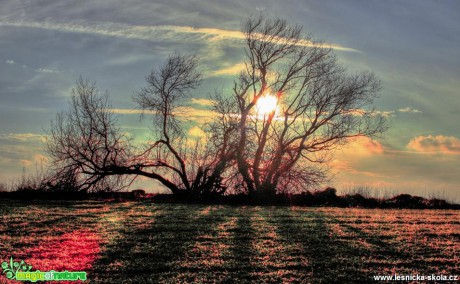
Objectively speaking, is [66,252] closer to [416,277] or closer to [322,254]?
[322,254]

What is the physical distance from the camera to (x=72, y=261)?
1091cm

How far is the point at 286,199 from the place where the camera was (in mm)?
29172

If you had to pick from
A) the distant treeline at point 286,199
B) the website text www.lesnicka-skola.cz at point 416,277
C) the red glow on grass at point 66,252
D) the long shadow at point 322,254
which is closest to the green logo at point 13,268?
the red glow on grass at point 66,252

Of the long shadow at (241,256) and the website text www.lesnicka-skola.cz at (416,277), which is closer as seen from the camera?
the long shadow at (241,256)

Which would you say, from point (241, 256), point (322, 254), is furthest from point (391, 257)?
point (241, 256)

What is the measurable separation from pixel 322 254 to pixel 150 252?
393cm

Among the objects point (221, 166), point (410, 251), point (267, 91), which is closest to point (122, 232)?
point (410, 251)

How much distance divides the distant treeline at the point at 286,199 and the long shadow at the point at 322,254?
11.1 m

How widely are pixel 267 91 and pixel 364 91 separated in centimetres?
596

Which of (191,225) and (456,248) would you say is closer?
(456,248)

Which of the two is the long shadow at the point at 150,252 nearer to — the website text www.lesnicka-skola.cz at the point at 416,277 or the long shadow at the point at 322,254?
the long shadow at the point at 322,254

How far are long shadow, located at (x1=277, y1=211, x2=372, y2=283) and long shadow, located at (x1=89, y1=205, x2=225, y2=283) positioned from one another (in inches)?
96.2

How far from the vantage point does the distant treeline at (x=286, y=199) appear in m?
27.9

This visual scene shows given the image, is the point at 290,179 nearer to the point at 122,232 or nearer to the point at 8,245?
the point at 122,232
